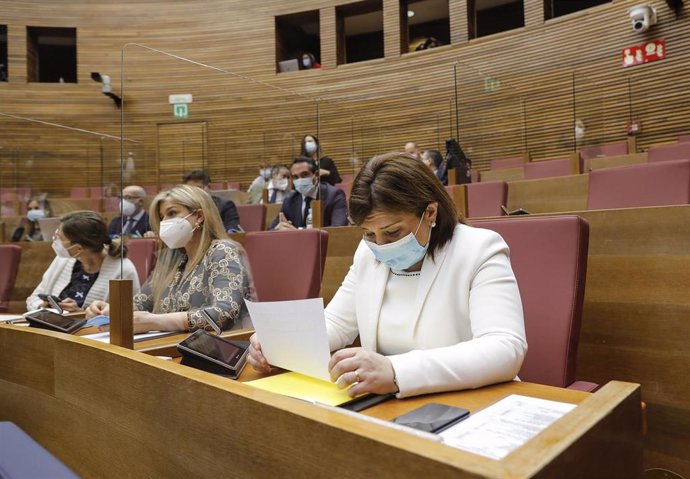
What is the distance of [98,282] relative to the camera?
5.20 ft

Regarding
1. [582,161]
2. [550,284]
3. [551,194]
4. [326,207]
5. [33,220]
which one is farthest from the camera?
[582,161]

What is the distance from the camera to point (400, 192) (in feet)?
2.59

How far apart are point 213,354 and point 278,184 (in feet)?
6.05

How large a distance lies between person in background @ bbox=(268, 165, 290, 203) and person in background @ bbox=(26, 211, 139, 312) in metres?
0.89

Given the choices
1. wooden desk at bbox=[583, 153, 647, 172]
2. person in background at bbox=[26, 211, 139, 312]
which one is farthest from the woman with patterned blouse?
wooden desk at bbox=[583, 153, 647, 172]

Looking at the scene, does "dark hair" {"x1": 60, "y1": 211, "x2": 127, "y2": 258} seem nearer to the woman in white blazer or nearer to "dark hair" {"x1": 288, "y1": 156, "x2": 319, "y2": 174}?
"dark hair" {"x1": 288, "y1": 156, "x2": 319, "y2": 174}

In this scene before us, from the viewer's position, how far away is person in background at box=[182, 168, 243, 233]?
1419mm

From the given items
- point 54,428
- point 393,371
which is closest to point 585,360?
point 393,371

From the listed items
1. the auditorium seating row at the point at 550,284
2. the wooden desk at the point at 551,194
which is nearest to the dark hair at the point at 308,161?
the wooden desk at the point at 551,194

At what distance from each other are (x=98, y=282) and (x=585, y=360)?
1.32 metres

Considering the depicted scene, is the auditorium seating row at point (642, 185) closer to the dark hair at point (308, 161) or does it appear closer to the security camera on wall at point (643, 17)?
the dark hair at point (308, 161)

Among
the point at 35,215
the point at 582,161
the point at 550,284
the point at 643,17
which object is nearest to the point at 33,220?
the point at 35,215

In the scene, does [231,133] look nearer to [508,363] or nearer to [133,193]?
[133,193]

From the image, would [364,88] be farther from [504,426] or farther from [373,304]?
[504,426]
